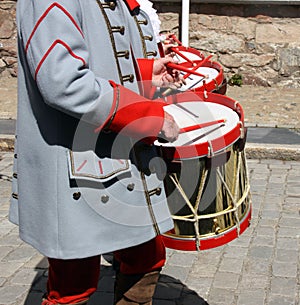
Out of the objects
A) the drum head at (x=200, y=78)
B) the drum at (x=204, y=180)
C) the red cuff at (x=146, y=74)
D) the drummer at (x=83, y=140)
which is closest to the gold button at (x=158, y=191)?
the drummer at (x=83, y=140)

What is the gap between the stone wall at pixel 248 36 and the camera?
845 centimetres

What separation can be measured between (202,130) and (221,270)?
56.6 inches

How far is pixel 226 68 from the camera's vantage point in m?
8.77

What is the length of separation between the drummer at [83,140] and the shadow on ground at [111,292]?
1.08 meters

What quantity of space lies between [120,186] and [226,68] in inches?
259

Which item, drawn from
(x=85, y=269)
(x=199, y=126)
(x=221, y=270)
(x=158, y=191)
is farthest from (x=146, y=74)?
(x=221, y=270)

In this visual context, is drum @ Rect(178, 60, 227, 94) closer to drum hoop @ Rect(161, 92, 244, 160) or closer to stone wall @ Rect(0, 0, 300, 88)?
drum hoop @ Rect(161, 92, 244, 160)

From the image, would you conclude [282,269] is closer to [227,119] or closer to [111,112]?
[227,119]

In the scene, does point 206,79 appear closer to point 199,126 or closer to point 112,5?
point 199,126

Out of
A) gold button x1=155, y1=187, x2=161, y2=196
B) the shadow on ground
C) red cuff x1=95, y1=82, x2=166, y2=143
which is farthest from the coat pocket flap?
the shadow on ground

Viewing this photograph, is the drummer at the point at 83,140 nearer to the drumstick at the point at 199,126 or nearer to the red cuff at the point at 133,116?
the red cuff at the point at 133,116

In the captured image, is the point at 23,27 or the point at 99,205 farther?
the point at 99,205

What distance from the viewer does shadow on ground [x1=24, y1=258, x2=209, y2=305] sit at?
11.7ft

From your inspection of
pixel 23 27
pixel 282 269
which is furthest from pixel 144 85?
pixel 282 269
